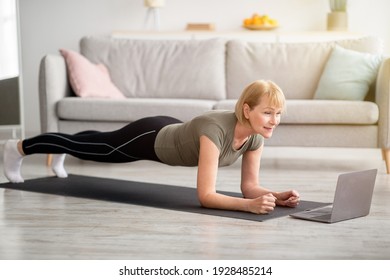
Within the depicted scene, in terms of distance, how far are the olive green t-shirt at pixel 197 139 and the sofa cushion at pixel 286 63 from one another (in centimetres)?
200

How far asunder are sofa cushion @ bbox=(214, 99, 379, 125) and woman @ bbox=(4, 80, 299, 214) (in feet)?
4.34

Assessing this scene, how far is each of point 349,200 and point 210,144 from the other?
1.99 ft

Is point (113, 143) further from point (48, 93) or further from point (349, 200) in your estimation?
point (48, 93)

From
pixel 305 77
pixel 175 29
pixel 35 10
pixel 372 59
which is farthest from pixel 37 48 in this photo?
pixel 372 59

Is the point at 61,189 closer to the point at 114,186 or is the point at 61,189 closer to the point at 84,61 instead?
the point at 114,186

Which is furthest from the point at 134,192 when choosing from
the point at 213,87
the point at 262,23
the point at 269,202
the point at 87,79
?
the point at 262,23

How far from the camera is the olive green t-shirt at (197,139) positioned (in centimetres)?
→ 314

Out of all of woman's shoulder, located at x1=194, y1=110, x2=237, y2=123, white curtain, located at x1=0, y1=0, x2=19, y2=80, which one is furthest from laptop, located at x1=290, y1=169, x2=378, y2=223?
white curtain, located at x1=0, y1=0, x2=19, y2=80

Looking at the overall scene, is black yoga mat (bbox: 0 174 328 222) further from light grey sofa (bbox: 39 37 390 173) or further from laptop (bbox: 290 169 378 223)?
light grey sofa (bbox: 39 37 390 173)

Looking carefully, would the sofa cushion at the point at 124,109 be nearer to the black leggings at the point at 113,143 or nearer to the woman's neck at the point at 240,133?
the black leggings at the point at 113,143

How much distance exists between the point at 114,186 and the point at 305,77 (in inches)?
74.8

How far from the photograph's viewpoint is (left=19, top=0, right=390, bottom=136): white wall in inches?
266

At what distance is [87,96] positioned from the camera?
518 centimetres

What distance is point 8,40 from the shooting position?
581cm
